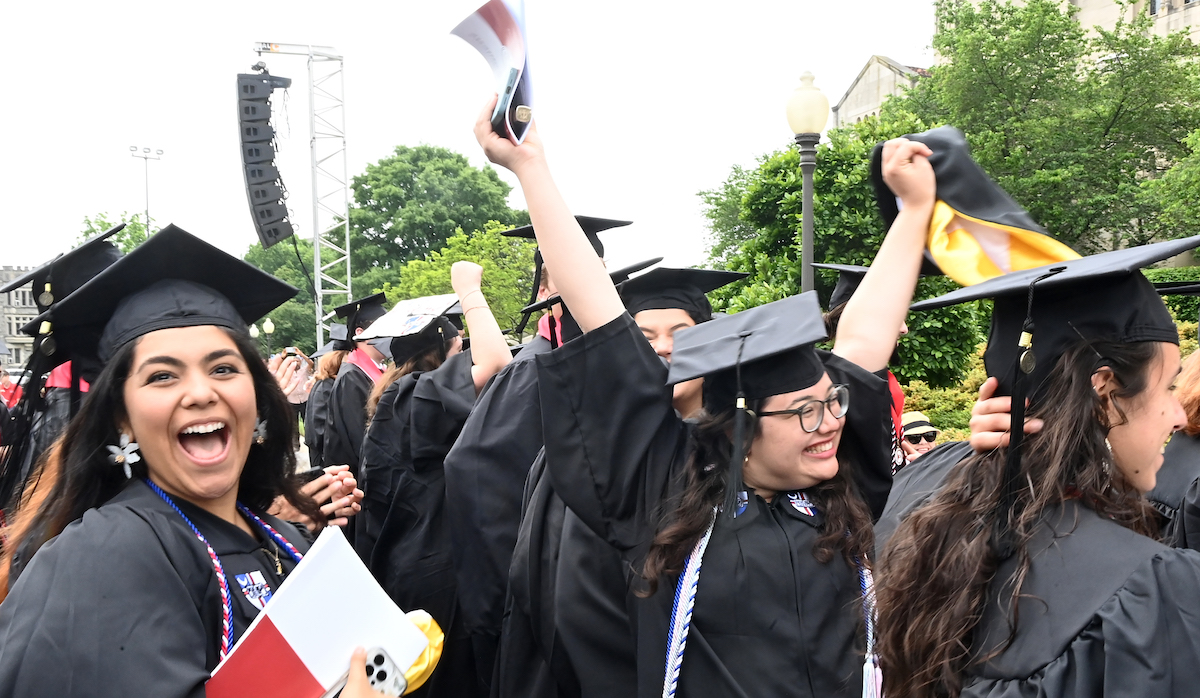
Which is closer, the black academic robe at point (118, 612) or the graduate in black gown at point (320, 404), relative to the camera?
the black academic robe at point (118, 612)

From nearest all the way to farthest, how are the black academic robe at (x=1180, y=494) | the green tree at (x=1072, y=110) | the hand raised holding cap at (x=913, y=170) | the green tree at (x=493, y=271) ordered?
the hand raised holding cap at (x=913, y=170), the black academic robe at (x=1180, y=494), the green tree at (x=1072, y=110), the green tree at (x=493, y=271)

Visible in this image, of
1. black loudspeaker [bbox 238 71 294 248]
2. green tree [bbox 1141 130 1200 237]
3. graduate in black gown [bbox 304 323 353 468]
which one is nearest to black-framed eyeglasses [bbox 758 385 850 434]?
graduate in black gown [bbox 304 323 353 468]

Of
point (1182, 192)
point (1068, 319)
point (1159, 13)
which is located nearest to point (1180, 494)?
point (1068, 319)

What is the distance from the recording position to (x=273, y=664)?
1588 millimetres

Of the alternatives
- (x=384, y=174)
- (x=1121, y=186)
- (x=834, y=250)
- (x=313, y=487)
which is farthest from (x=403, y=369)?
(x=384, y=174)

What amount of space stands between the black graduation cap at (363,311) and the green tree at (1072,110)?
21725 millimetres

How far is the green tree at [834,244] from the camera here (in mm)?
9969

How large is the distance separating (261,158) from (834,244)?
45.0 ft

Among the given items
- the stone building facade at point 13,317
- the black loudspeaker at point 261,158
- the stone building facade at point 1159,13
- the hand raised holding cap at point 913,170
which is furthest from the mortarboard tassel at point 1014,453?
the stone building facade at point 13,317

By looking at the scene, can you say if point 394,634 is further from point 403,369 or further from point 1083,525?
point 403,369

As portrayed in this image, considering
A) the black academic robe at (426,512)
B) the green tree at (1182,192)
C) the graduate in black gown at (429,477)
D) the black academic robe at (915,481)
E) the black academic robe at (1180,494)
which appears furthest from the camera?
the green tree at (1182,192)

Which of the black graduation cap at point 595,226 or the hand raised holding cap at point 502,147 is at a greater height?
the hand raised holding cap at point 502,147

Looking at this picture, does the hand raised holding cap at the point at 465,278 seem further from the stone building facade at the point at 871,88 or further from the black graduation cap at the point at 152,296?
the stone building facade at the point at 871,88

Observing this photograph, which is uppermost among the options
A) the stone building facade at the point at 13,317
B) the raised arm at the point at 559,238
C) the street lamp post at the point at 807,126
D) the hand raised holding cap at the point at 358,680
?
the street lamp post at the point at 807,126
